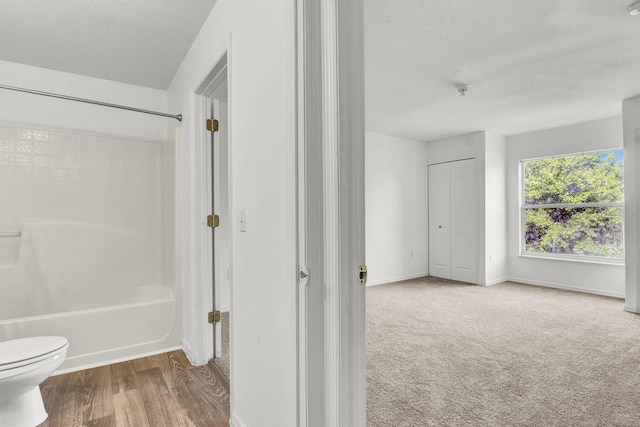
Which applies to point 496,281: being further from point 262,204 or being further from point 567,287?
point 262,204

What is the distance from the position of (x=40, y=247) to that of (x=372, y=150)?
4.15 m

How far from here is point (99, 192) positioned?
2.97 metres

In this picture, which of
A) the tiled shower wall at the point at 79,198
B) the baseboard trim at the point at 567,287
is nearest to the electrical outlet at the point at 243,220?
the tiled shower wall at the point at 79,198

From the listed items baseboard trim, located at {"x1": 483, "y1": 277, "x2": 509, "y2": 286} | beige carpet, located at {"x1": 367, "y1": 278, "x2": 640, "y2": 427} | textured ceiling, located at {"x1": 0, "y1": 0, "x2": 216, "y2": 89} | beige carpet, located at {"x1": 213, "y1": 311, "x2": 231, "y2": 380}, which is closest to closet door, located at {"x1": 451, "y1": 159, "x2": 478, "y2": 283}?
baseboard trim, located at {"x1": 483, "y1": 277, "x2": 509, "y2": 286}

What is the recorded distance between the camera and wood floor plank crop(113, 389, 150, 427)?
1.73m

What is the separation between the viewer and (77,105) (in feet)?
9.51

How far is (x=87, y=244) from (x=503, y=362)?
355cm

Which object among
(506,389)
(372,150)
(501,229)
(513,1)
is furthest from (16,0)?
(501,229)

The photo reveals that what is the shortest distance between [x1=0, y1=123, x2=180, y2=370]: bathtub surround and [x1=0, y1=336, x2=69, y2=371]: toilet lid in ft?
2.09

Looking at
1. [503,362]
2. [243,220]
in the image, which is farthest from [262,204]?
[503,362]

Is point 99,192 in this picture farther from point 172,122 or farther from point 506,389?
point 506,389

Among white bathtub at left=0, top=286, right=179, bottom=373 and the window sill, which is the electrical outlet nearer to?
white bathtub at left=0, top=286, right=179, bottom=373

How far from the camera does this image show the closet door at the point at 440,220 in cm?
553

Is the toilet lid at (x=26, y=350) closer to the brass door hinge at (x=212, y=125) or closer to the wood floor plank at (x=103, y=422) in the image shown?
the wood floor plank at (x=103, y=422)
